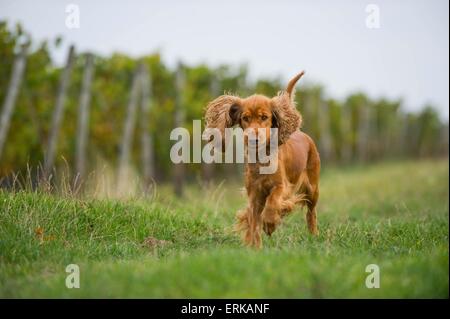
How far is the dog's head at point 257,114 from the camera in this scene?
6.50 meters

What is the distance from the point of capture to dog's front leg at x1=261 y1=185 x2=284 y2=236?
20.8 feet

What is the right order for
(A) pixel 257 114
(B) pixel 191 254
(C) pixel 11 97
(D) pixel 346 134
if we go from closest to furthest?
(B) pixel 191 254 → (A) pixel 257 114 → (C) pixel 11 97 → (D) pixel 346 134

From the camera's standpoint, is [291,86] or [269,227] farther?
[291,86]

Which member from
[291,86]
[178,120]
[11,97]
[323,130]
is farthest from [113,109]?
[291,86]

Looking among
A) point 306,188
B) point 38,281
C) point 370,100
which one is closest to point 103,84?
point 306,188

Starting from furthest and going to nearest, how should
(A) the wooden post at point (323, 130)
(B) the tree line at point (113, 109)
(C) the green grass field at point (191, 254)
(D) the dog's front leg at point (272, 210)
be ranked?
(A) the wooden post at point (323, 130), (B) the tree line at point (113, 109), (D) the dog's front leg at point (272, 210), (C) the green grass field at point (191, 254)

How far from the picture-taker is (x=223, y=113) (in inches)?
280

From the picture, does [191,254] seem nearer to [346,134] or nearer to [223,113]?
[223,113]

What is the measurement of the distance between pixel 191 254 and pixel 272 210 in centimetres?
104

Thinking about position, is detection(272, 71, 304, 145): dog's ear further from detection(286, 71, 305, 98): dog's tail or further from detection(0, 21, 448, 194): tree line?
detection(0, 21, 448, 194): tree line

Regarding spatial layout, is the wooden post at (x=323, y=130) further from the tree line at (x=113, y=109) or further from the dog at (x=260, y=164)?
the dog at (x=260, y=164)

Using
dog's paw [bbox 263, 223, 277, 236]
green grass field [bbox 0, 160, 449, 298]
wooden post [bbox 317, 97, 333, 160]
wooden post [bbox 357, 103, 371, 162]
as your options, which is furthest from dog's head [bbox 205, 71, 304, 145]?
wooden post [bbox 357, 103, 371, 162]

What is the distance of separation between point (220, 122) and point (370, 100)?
3464 centimetres

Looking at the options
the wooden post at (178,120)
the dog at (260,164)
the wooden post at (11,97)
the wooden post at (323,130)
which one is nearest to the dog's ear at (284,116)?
the dog at (260,164)
